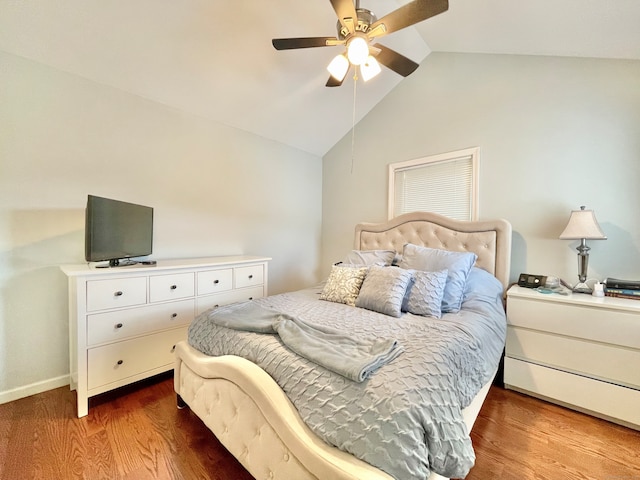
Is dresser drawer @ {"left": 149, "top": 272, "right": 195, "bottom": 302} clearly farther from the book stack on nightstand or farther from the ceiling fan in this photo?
the book stack on nightstand

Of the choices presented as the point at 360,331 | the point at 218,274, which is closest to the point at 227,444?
the point at 360,331

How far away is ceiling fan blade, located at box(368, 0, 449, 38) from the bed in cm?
154

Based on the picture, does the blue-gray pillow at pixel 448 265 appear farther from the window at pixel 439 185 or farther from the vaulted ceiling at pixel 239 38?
the vaulted ceiling at pixel 239 38

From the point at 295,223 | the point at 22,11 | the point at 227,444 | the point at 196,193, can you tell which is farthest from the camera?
the point at 295,223

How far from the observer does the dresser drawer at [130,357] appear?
6.02ft

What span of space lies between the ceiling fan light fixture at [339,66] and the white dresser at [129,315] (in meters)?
1.79

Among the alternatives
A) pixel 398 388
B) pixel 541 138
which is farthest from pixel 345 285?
pixel 541 138

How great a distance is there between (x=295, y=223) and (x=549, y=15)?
2997 millimetres

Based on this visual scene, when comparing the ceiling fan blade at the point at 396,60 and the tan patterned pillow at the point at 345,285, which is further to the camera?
the tan patterned pillow at the point at 345,285

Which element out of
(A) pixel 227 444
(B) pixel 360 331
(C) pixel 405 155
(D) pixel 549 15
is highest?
(D) pixel 549 15

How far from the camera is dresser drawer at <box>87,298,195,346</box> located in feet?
6.00

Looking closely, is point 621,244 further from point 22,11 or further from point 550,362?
point 22,11

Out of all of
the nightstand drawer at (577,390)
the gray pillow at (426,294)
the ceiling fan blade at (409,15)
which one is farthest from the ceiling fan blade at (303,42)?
the nightstand drawer at (577,390)

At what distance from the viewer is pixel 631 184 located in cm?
200
